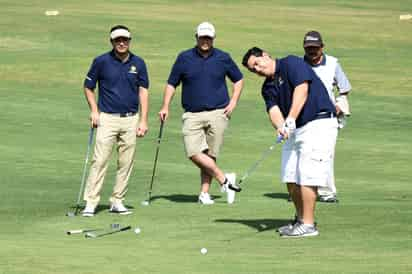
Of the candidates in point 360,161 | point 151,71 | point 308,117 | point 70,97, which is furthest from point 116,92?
point 151,71

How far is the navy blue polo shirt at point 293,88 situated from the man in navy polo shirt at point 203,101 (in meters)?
3.26

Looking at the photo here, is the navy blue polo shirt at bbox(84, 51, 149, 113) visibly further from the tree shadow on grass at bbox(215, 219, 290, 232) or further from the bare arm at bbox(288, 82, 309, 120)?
the bare arm at bbox(288, 82, 309, 120)

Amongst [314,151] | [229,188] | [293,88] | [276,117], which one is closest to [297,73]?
[293,88]

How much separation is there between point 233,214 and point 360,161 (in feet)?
20.9

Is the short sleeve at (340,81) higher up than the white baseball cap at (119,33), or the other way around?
the white baseball cap at (119,33)

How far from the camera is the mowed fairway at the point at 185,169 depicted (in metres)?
12.4

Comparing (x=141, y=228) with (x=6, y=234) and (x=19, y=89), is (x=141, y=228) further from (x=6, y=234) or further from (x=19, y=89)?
(x=19, y=89)

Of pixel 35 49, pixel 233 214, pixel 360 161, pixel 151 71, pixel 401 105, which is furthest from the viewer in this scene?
pixel 35 49

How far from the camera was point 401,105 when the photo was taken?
97.7 feet

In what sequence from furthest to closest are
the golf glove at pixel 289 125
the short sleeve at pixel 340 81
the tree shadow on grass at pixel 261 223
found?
the short sleeve at pixel 340 81
the tree shadow on grass at pixel 261 223
the golf glove at pixel 289 125

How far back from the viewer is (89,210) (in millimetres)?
16016

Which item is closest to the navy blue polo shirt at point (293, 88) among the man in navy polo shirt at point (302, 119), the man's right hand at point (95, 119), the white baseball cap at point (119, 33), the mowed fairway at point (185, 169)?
the man in navy polo shirt at point (302, 119)

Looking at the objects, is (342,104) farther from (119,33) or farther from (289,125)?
(289,125)

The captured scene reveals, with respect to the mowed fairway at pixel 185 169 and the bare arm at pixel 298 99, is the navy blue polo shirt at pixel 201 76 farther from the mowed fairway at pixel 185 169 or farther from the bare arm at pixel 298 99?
the bare arm at pixel 298 99
